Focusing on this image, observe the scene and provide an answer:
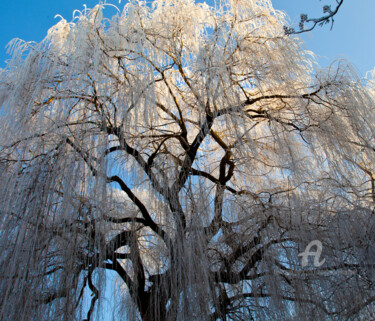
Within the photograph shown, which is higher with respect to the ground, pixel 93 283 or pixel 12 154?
pixel 12 154

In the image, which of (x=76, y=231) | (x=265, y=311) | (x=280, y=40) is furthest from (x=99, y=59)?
(x=265, y=311)

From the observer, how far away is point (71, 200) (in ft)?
7.75

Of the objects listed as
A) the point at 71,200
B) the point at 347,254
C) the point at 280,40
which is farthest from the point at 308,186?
the point at 71,200

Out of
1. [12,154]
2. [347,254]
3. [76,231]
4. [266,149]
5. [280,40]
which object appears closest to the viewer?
[76,231]

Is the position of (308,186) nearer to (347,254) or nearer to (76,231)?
(347,254)

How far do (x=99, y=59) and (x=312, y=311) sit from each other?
2.95m

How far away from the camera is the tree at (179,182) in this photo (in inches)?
91.5

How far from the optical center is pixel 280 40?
3.49 m

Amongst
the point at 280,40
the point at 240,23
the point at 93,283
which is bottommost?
the point at 93,283

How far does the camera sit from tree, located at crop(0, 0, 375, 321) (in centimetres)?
232

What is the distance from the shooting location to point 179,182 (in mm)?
3152

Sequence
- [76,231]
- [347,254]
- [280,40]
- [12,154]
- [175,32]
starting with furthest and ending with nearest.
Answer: [175,32] < [280,40] < [12,154] < [347,254] < [76,231]

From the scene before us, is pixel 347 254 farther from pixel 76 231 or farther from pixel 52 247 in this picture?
pixel 52 247

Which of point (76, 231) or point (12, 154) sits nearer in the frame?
point (76, 231)
